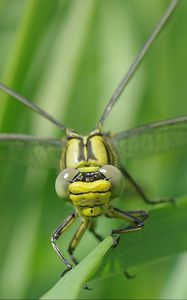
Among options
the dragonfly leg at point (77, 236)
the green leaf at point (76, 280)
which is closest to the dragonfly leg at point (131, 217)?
the dragonfly leg at point (77, 236)

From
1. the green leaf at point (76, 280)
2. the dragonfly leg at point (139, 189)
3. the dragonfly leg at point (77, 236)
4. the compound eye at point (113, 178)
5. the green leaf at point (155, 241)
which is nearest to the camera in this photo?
the green leaf at point (76, 280)

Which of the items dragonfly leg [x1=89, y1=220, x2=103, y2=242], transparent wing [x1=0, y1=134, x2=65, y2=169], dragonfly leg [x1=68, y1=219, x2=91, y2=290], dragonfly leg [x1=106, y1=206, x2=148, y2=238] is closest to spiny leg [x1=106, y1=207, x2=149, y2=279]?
dragonfly leg [x1=106, y1=206, x2=148, y2=238]

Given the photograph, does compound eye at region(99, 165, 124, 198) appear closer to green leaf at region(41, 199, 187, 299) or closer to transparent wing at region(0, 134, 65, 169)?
green leaf at region(41, 199, 187, 299)

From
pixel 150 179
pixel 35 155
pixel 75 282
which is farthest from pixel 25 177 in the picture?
pixel 75 282

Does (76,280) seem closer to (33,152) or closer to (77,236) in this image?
(77,236)

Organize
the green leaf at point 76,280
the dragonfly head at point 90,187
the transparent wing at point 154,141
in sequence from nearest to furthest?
the green leaf at point 76,280 < the dragonfly head at point 90,187 < the transparent wing at point 154,141

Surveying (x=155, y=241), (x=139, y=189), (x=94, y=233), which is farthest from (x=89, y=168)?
(x=139, y=189)

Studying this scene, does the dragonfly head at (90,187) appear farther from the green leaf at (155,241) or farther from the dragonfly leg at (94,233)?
the dragonfly leg at (94,233)

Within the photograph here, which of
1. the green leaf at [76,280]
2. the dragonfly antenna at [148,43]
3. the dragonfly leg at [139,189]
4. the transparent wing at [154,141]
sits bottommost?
the dragonfly leg at [139,189]
